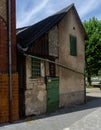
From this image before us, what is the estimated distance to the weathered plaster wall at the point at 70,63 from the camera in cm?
1694

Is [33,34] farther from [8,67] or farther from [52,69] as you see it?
[8,67]

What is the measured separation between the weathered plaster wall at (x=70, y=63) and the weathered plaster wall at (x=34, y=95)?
8.12ft

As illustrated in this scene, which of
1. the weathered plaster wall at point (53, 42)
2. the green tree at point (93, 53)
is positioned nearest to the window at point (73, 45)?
the weathered plaster wall at point (53, 42)

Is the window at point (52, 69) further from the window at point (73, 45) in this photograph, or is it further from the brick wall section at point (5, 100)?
the brick wall section at point (5, 100)

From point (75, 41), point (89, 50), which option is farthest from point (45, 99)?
point (89, 50)

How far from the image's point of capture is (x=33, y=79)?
44.9ft

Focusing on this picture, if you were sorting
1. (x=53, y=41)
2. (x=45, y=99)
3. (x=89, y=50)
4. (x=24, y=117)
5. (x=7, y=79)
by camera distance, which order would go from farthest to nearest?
(x=89, y=50), (x=53, y=41), (x=45, y=99), (x=24, y=117), (x=7, y=79)

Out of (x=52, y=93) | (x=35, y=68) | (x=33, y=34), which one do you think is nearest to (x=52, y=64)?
(x=52, y=93)

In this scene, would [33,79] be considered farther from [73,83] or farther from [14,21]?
[73,83]

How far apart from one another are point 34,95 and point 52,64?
2.70 m

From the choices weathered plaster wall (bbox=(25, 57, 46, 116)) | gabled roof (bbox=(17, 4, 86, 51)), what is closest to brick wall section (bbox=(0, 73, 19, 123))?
weathered plaster wall (bbox=(25, 57, 46, 116))

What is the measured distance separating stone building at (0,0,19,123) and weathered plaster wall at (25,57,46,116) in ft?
3.60

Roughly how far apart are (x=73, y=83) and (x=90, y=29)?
24010mm

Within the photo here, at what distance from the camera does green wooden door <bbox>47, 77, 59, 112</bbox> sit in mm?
14945
